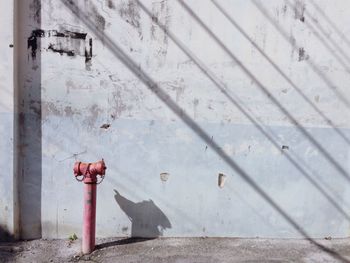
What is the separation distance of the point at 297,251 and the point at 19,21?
168 inches

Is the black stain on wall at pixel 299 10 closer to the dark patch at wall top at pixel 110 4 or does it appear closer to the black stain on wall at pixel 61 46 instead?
the dark patch at wall top at pixel 110 4

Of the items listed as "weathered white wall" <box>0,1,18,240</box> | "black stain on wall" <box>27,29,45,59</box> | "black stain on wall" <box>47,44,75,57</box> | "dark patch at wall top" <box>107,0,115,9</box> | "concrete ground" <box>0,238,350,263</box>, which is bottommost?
"concrete ground" <box>0,238,350,263</box>

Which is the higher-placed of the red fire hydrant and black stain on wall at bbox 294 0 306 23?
black stain on wall at bbox 294 0 306 23

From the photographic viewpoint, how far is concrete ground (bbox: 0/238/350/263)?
5.27 meters

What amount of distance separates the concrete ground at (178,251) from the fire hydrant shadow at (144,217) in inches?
4.0

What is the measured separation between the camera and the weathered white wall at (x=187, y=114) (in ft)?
17.7

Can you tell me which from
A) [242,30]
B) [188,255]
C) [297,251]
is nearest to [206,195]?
[188,255]

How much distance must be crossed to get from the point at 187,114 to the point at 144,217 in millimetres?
1393

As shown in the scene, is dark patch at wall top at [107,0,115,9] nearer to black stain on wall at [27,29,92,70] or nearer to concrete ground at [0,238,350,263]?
black stain on wall at [27,29,92,70]

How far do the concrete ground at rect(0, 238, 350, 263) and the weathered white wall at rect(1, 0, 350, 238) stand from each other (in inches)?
5.8

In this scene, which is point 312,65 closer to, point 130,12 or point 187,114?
point 187,114

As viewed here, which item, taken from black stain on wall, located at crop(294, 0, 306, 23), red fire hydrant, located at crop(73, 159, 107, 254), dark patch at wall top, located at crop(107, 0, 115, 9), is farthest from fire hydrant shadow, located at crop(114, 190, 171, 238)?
black stain on wall, located at crop(294, 0, 306, 23)

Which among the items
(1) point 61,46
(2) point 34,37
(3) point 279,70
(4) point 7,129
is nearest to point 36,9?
(2) point 34,37

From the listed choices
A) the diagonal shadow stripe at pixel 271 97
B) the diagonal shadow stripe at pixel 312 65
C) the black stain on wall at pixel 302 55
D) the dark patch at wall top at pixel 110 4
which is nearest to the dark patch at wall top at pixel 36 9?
the dark patch at wall top at pixel 110 4
